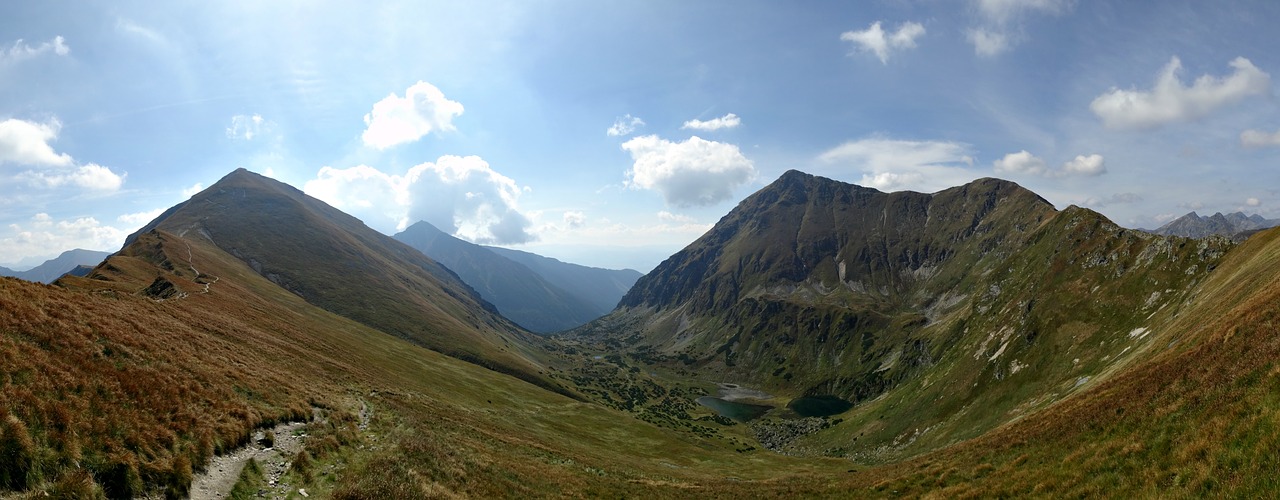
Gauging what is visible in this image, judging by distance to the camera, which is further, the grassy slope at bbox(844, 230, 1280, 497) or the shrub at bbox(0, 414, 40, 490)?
the grassy slope at bbox(844, 230, 1280, 497)

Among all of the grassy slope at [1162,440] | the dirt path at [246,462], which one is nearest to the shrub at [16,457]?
the dirt path at [246,462]

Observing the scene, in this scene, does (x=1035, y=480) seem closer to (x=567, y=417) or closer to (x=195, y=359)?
(x=195, y=359)

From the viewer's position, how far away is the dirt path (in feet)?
60.1

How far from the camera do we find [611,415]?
379 ft

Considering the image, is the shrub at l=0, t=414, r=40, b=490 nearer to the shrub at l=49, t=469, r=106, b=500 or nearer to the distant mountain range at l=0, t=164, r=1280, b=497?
the distant mountain range at l=0, t=164, r=1280, b=497

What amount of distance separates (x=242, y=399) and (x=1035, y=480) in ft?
141

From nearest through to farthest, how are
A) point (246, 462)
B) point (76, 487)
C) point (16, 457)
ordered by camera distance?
point (16, 457) → point (76, 487) → point (246, 462)

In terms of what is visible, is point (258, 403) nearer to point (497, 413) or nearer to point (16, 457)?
point (16, 457)

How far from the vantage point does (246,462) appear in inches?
837

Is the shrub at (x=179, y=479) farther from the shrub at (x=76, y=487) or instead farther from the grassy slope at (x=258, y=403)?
the shrub at (x=76, y=487)

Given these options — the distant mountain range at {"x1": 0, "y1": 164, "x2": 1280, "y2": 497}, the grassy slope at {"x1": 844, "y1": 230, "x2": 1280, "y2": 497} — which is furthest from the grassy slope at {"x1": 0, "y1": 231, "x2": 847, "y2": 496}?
the grassy slope at {"x1": 844, "y1": 230, "x2": 1280, "y2": 497}

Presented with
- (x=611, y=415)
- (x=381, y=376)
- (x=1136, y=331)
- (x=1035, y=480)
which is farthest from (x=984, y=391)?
(x=381, y=376)

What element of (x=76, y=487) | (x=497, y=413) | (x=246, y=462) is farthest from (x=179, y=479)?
(x=497, y=413)

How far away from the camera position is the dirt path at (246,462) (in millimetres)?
18328
